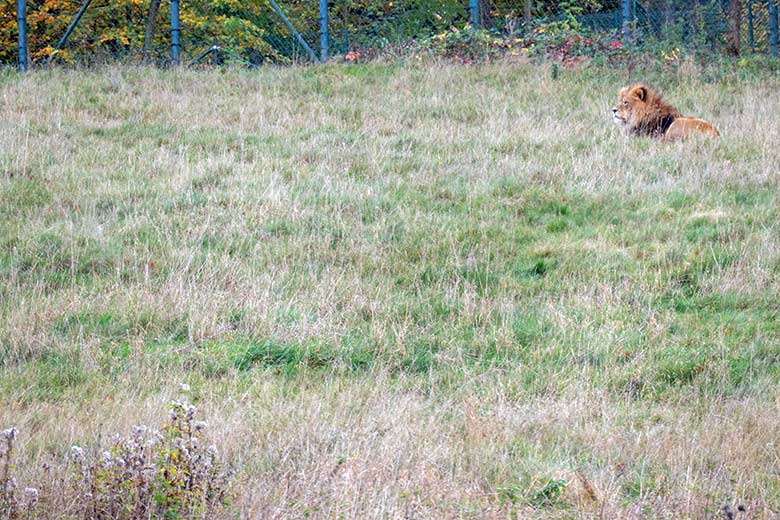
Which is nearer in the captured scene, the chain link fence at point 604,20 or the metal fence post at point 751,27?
the chain link fence at point 604,20

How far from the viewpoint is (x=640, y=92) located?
12.5 meters

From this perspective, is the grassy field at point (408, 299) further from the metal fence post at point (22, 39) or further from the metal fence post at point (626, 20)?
the metal fence post at point (22, 39)

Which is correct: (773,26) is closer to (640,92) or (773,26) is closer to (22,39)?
(640,92)

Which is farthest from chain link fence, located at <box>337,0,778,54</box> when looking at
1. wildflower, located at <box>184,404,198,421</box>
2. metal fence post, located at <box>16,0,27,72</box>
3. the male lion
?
wildflower, located at <box>184,404,198,421</box>

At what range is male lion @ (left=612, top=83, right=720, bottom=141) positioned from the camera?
40.5ft

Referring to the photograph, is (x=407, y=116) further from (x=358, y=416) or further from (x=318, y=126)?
(x=358, y=416)

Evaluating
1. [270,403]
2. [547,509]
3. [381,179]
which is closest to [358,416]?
[270,403]

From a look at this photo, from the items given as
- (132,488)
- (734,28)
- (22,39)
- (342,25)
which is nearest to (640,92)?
(734,28)

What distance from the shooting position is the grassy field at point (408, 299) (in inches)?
180

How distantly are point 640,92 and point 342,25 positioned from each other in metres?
10.7

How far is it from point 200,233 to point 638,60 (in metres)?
10.4

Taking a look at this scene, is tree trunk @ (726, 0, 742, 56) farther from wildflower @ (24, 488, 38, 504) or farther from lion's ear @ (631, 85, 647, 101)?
wildflower @ (24, 488, 38, 504)

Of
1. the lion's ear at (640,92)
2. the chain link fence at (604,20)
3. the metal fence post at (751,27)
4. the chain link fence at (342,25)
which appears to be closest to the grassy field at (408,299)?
the lion's ear at (640,92)

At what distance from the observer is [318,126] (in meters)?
13.2
